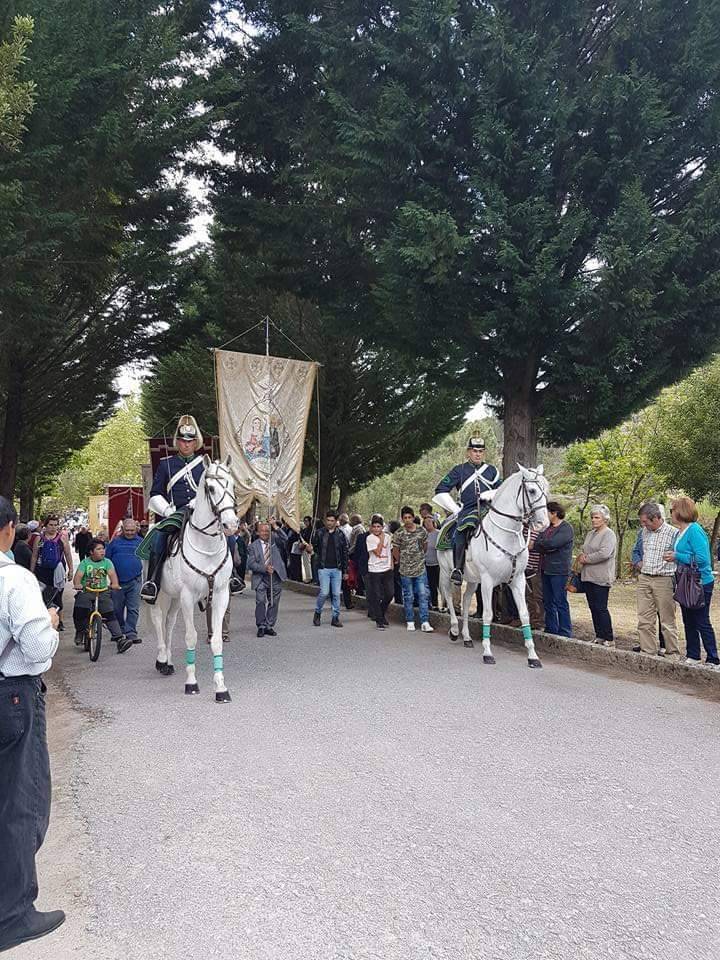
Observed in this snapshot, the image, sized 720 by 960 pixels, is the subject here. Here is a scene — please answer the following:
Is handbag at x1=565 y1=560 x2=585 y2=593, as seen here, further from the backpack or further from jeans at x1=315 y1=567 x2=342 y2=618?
the backpack

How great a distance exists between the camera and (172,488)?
9.63 metres

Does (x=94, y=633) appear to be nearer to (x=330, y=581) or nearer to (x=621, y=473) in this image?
(x=330, y=581)

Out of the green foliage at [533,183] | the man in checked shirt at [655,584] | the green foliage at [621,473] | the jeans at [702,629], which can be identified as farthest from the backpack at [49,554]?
the green foliage at [621,473]

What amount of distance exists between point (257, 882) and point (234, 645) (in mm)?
7749

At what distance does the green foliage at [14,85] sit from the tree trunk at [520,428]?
26.1 feet

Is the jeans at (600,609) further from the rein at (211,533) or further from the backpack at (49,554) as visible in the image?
the backpack at (49,554)

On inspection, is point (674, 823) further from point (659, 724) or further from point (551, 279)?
point (551, 279)

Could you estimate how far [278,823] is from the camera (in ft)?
15.1

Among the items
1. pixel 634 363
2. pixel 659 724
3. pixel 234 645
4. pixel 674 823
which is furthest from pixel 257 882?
pixel 634 363

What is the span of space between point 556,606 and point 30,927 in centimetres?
878

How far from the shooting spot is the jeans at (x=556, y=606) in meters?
10.8

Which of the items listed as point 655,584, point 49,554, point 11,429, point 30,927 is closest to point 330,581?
point 49,554

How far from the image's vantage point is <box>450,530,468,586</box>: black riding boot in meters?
10.9

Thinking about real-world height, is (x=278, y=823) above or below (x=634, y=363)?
A: below
